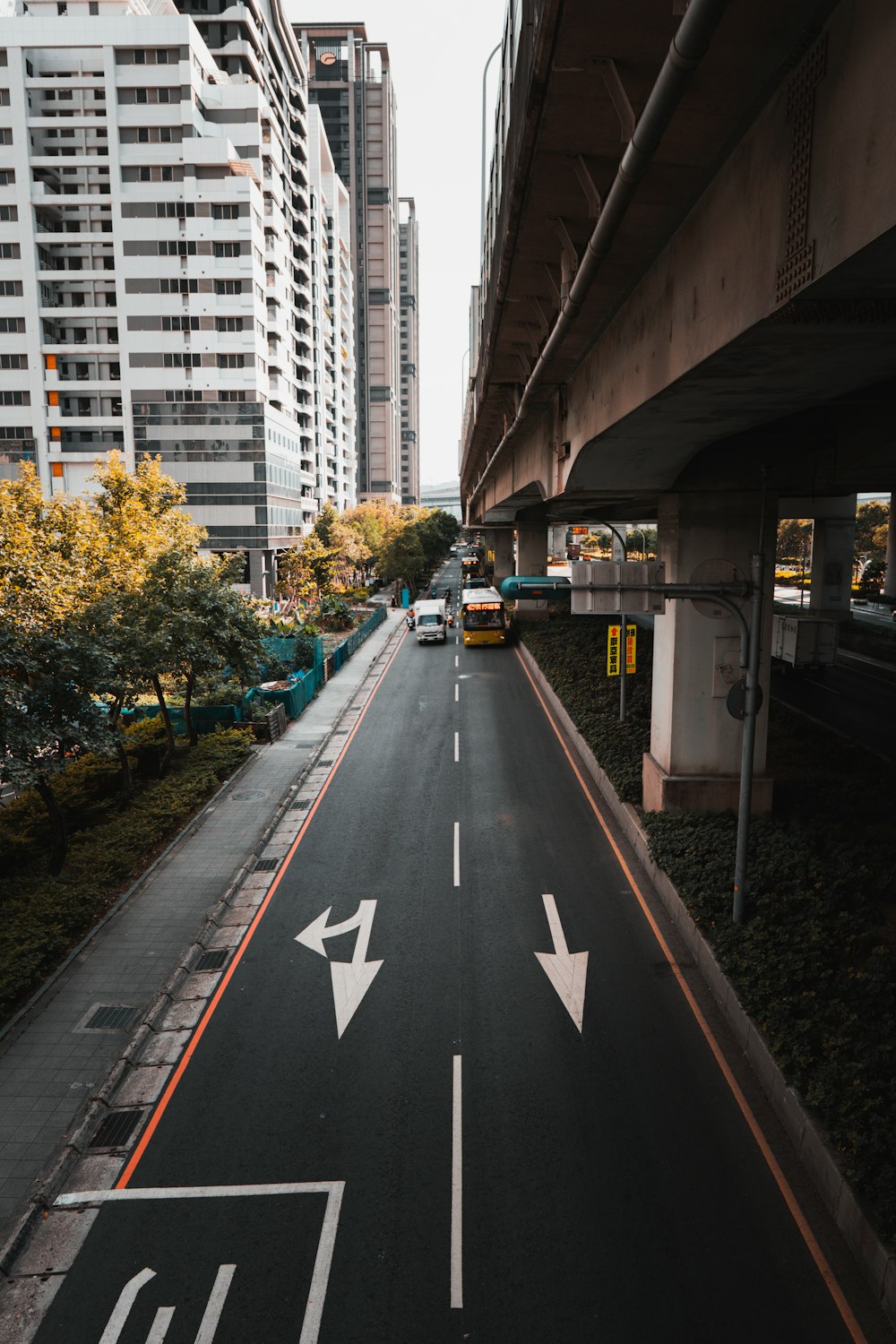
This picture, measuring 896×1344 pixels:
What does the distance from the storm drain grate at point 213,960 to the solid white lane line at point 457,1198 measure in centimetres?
472

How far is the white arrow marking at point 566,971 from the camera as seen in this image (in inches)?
449

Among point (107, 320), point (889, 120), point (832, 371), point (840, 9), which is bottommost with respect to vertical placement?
point (832, 371)

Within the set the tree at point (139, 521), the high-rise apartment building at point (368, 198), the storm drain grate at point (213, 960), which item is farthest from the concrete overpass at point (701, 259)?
the high-rise apartment building at point (368, 198)

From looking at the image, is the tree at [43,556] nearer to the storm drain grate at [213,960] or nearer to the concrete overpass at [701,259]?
the storm drain grate at [213,960]

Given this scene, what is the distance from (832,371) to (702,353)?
150 cm

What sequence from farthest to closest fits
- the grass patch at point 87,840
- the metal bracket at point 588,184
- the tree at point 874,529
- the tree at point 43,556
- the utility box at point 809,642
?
the tree at point 874,529 < the utility box at point 809,642 < the tree at point 43,556 < the grass patch at point 87,840 < the metal bracket at point 588,184

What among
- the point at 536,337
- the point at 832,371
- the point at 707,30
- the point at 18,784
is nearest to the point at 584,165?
→ the point at 832,371

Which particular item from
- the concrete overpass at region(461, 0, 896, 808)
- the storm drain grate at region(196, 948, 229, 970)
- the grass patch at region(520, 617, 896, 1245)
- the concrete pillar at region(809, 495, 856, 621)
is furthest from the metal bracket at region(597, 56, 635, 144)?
the concrete pillar at region(809, 495, 856, 621)

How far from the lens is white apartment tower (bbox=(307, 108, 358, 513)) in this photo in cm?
9444

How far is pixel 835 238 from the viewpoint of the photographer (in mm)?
4977

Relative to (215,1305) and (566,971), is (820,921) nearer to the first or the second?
(566,971)

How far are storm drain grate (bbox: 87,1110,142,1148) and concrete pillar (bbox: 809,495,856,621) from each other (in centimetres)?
4426

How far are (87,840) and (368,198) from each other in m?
188

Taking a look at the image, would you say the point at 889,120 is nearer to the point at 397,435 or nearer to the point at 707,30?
the point at 707,30
